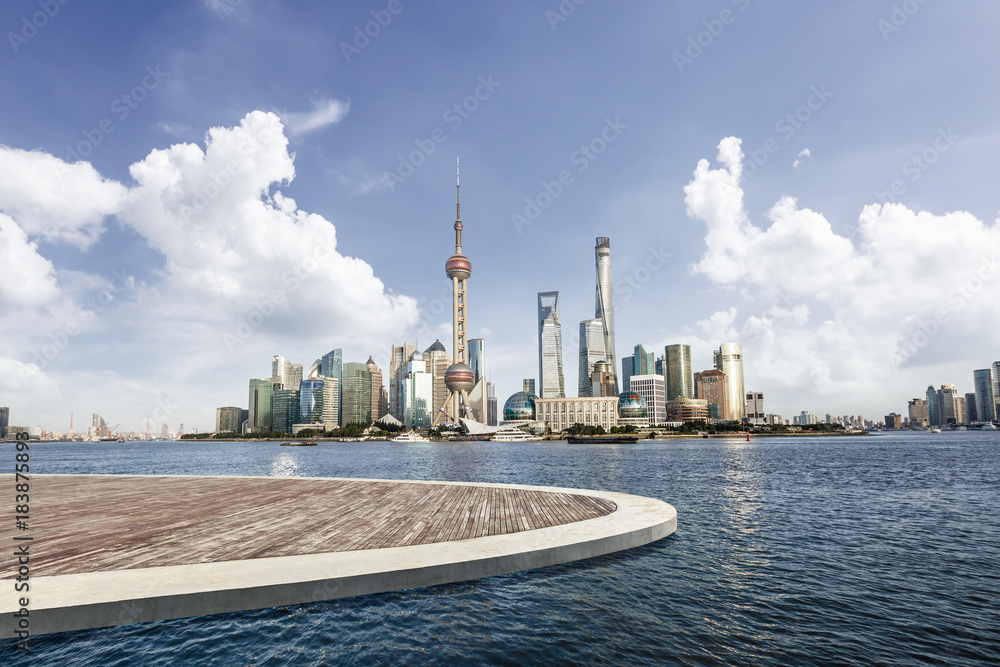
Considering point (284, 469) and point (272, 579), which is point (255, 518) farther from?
point (284, 469)

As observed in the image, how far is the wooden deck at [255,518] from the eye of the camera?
13.2 m

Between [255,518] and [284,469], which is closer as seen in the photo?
[255,518]

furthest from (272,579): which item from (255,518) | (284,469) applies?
(284,469)

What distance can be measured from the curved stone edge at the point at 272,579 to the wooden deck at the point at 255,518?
2.80 feet

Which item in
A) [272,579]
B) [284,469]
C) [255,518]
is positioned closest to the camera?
[272,579]

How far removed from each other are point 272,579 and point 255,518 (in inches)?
302

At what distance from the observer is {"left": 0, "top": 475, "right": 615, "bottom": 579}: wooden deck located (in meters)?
13.2

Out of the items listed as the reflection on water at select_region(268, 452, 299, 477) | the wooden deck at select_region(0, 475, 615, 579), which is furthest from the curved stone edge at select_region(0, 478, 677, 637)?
the reflection on water at select_region(268, 452, 299, 477)

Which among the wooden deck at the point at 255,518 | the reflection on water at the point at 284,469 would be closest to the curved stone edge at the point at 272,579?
the wooden deck at the point at 255,518

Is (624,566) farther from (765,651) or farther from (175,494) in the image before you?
(175,494)

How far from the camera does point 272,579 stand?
11109 mm

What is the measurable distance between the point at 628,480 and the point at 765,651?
113 feet

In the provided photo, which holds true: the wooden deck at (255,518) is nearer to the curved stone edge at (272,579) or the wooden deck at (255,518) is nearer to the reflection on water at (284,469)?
the curved stone edge at (272,579)

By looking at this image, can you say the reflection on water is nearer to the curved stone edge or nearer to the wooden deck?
the wooden deck
